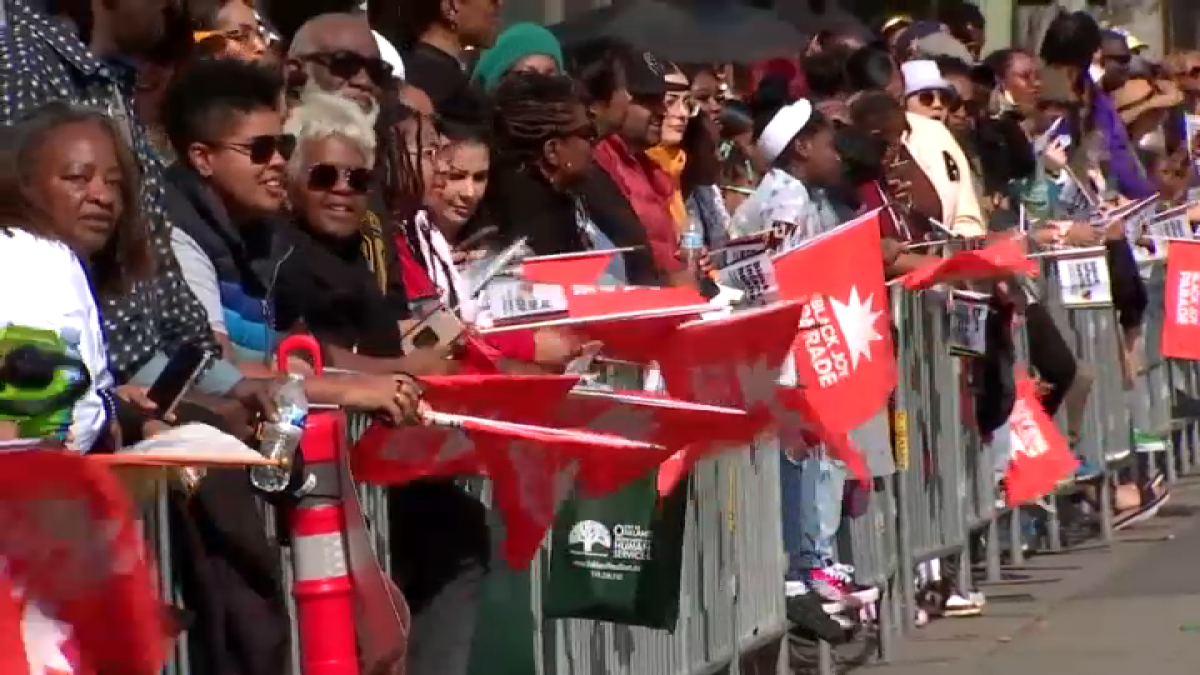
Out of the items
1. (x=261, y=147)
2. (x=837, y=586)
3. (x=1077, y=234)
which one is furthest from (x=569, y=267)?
(x=1077, y=234)

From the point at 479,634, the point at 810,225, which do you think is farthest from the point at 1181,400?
the point at 479,634

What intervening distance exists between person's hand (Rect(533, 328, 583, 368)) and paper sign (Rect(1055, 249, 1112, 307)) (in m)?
5.81

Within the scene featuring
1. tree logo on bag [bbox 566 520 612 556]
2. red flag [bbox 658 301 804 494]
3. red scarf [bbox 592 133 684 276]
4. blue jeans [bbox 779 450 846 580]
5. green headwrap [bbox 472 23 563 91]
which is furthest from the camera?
blue jeans [bbox 779 450 846 580]

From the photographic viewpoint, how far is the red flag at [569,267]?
7.39 m

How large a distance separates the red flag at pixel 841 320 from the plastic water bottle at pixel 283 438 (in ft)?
12.0

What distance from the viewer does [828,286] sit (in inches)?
363

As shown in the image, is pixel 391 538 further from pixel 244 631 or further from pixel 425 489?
pixel 244 631

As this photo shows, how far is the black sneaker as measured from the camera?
934 centimetres

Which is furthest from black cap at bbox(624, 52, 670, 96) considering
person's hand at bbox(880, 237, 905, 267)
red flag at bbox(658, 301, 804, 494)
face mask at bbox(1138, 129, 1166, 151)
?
face mask at bbox(1138, 129, 1166, 151)

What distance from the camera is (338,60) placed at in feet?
24.0

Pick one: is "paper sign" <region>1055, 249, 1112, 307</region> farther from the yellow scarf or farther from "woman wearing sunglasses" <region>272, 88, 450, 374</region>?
"woman wearing sunglasses" <region>272, 88, 450, 374</region>

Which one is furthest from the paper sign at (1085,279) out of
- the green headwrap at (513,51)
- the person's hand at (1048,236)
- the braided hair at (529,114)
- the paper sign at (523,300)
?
the paper sign at (523,300)

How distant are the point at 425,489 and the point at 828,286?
2.91m

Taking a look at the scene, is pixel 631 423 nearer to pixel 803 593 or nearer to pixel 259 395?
pixel 259 395
